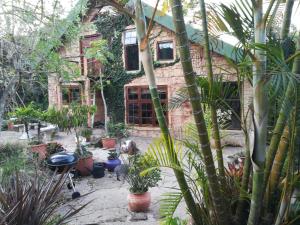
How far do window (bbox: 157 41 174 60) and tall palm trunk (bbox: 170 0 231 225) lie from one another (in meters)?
10.2

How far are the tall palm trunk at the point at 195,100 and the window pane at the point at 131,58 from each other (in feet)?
37.2

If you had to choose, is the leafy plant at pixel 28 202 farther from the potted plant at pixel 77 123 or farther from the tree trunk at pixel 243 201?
the potted plant at pixel 77 123

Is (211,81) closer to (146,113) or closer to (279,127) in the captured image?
(279,127)

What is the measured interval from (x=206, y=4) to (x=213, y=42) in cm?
49

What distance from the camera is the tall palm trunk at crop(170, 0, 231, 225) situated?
226 cm

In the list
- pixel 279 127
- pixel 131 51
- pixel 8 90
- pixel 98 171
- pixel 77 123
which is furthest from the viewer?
pixel 131 51

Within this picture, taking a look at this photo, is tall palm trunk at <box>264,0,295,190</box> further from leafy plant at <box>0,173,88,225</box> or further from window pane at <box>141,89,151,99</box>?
window pane at <box>141,89,151,99</box>

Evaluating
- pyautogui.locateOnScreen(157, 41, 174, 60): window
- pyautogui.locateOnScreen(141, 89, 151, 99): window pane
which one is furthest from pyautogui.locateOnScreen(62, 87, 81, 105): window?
pyautogui.locateOnScreen(157, 41, 174, 60): window

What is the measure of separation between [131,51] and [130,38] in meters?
0.58

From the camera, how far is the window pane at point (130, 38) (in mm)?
13477

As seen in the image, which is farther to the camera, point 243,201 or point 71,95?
point 71,95

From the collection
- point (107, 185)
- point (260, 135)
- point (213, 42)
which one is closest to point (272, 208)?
point (260, 135)

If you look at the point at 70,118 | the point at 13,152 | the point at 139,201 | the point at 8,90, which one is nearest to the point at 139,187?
the point at 139,201

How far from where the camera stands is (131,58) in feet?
45.1
